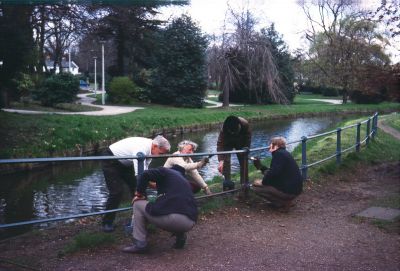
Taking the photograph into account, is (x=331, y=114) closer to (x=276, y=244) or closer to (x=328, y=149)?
(x=328, y=149)

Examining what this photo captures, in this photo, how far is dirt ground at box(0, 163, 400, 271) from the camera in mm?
4945

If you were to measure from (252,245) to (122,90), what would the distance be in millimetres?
29315

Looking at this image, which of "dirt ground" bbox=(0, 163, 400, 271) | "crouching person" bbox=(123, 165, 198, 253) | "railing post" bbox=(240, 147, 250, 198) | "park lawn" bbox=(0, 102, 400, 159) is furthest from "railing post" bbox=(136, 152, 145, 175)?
"park lawn" bbox=(0, 102, 400, 159)

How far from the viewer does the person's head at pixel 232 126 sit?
7.91 m

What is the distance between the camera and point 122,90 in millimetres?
34031

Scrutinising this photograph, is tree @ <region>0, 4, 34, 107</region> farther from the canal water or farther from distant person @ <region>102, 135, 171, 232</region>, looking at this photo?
distant person @ <region>102, 135, 171, 232</region>

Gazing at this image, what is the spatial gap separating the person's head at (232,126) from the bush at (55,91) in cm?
2089

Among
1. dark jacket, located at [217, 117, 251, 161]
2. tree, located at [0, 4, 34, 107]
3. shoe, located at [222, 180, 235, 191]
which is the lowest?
shoe, located at [222, 180, 235, 191]

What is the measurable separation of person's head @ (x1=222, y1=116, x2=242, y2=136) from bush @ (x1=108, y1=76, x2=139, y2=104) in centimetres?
2659

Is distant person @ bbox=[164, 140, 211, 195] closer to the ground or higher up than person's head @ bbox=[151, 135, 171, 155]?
closer to the ground

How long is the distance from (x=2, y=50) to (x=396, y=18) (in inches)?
520

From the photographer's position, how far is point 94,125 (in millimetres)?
19812

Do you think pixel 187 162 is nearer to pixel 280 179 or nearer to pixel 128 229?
pixel 280 179

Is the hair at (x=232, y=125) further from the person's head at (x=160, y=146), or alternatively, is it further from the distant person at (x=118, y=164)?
the person's head at (x=160, y=146)
